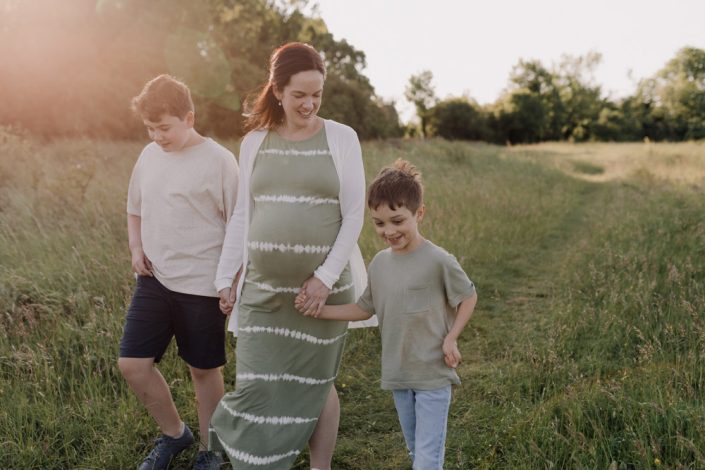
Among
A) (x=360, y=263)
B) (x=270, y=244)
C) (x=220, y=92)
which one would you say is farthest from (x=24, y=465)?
(x=220, y=92)

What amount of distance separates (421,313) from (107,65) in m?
19.6

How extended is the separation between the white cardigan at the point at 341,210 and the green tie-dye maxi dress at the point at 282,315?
0.03 metres

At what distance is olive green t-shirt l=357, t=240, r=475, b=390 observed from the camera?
2.42m

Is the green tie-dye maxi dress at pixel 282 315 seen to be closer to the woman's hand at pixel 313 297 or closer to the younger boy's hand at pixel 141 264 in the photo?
the woman's hand at pixel 313 297

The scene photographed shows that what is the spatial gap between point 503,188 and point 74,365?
9.30 metres

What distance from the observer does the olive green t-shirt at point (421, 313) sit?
2.42m

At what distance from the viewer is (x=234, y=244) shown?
2.79 m

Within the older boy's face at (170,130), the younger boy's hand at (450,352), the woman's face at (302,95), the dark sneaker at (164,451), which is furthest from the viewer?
the dark sneaker at (164,451)

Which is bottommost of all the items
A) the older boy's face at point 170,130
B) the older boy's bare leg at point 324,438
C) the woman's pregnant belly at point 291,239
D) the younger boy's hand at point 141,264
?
the older boy's bare leg at point 324,438

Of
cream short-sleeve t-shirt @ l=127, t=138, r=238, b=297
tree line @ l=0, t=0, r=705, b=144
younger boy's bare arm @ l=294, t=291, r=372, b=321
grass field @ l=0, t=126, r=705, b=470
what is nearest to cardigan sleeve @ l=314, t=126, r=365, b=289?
younger boy's bare arm @ l=294, t=291, r=372, b=321

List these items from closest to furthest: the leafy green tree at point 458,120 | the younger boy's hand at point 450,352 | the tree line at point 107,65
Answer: the younger boy's hand at point 450,352 < the tree line at point 107,65 < the leafy green tree at point 458,120

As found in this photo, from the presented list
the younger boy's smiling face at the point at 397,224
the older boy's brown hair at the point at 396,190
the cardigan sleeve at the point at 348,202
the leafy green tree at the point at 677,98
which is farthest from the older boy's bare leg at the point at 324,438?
the leafy green tree at the point at 677,98

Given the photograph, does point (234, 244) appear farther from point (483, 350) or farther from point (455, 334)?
point (483, 350)

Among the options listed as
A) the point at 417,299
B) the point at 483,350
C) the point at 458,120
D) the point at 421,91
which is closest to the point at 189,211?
the point at 417,299
